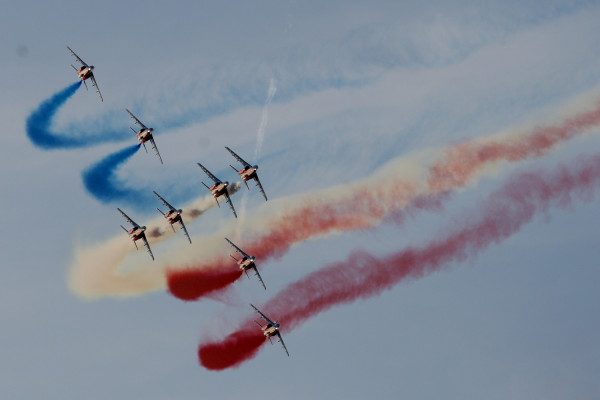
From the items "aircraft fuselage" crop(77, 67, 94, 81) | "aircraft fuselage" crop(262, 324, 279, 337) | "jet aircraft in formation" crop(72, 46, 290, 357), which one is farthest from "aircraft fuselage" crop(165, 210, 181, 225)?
"aircraft fuselage" crop(77, 67, 94, 81)

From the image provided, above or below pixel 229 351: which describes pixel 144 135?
above

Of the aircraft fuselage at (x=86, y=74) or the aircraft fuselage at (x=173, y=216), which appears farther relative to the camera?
the aircraft fuselage at (x=86, y=74)

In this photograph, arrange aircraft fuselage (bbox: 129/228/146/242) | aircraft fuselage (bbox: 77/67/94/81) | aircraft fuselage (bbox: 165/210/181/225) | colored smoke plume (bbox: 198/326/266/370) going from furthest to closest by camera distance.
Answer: aircraft fuselage (bbox: 77/67/94/81), aircraft fuselage (bbox: 129/228/146/242), aircraft fuselage (bbox: 165/210/181/225), colored smoke plume (bbox: 198/326/266/370)

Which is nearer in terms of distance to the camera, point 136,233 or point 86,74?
point 136,233

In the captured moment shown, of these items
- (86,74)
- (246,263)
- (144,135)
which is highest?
(86,74)

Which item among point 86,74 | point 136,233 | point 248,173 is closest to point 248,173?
point 248,173

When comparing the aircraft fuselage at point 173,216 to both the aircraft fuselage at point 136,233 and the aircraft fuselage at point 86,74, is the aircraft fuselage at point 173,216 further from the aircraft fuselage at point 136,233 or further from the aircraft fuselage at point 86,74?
the aircraft fuselage at point 86,74

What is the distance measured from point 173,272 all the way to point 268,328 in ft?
38.6

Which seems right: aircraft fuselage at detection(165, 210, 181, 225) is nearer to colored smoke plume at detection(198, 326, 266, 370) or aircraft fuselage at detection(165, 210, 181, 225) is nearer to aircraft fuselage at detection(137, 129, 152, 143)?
aircraft fuselage at detection(137, 129, 152, 143)

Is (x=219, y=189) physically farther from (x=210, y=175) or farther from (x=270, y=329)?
(x=270, y=329)

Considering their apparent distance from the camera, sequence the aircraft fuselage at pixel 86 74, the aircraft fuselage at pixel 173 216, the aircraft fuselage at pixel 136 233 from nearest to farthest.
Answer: the aircraft fuselage at pixel 173 216 → the aircraft fuselage at pixel 136 233 → the aircraft fuselage at pixel 86 74

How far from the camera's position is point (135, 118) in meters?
77.2

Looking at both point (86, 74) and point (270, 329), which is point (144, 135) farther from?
point (270, 329)

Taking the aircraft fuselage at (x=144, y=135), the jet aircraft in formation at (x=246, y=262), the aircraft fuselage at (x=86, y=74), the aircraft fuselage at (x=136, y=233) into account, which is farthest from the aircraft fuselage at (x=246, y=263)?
the aircraft fuselage at (x=86, y=74)
